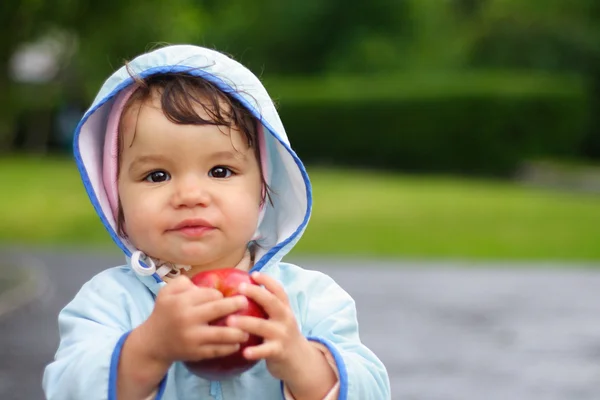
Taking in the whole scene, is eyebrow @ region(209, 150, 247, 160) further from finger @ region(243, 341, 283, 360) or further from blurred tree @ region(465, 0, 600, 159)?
blurred tree @ region(465, 0, 600, 159)

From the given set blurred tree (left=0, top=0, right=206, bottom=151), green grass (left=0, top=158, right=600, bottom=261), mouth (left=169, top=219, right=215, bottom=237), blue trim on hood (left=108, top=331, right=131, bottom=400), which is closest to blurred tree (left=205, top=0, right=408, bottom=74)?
green grass (left=0, top=158, right=600, bottom=261)

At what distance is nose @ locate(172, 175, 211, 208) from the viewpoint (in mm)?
2537

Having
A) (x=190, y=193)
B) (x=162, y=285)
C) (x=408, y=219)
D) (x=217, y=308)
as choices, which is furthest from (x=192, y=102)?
(x=408, y=219)

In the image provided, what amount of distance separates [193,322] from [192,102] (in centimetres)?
57

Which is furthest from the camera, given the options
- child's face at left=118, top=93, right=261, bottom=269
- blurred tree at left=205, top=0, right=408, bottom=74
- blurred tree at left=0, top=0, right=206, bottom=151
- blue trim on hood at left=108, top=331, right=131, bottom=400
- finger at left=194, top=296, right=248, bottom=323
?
blurred tree at left=205, top=0, right=408, bottom=74

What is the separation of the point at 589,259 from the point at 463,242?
77.0 inches

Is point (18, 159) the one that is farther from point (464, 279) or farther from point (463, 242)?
point (464, 279)

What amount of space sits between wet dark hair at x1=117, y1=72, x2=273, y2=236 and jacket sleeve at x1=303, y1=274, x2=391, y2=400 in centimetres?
40

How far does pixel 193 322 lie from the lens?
2285 mm

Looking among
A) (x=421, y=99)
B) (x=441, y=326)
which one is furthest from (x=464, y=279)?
(x=421, y=99)

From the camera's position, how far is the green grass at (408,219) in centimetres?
1411

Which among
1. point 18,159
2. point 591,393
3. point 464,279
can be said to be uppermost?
point 18,159

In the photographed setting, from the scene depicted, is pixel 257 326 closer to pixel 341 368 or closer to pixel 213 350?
pixel 213 350

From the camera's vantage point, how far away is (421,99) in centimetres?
3028
